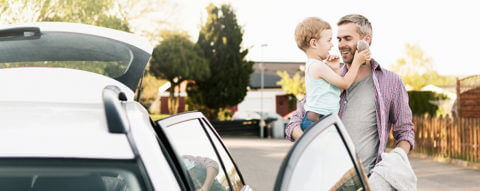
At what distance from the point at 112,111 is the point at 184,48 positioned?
45.8 metres

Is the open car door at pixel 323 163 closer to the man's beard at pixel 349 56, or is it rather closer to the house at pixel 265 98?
the man's beard at pixel 349 56

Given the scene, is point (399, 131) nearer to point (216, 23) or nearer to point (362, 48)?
point (362, 48)

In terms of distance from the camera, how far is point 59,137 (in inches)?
69.8

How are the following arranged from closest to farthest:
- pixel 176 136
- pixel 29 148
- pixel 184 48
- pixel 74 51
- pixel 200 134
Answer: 1. pixel 29 148
2. pixel 176 136
3. pixel 200 134
4. pixel 74 51
5. pixel 184 48

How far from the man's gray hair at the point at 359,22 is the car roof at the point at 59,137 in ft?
6.94

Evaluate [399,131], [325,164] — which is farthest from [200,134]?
[399,131]

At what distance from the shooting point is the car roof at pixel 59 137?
5.69ft

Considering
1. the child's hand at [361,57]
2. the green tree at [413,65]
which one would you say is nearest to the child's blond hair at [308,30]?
the child's hand at [361,57]

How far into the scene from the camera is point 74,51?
13.2 feet

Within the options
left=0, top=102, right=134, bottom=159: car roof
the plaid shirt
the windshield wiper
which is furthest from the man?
left=0, top=102, right=134, bottom=159: car roof

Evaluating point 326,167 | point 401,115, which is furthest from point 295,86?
point 326,167

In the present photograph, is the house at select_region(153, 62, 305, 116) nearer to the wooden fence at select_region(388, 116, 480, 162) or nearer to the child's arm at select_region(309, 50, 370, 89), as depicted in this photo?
the wooden fence at select_region(388, 116, 480, 162)

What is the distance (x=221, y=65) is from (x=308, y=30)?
1720 inches

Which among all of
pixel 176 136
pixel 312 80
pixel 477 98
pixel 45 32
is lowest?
pixel 477 98
